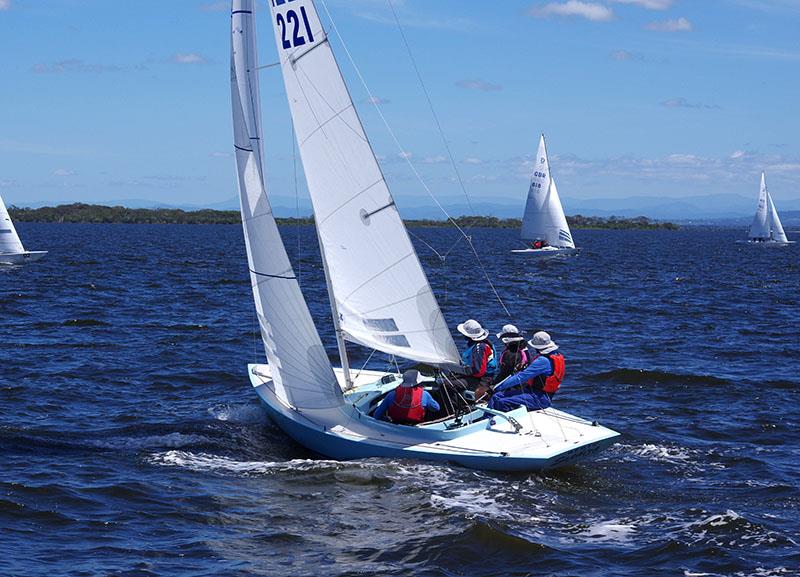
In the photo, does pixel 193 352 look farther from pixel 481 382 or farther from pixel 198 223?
pixel 198 223

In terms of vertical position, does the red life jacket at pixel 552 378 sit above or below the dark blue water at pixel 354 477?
above

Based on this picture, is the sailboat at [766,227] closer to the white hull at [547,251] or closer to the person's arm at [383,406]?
the white hull at [547,251]

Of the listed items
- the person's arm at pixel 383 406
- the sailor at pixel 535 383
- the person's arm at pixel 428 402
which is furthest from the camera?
the sailor at pixel 535 383

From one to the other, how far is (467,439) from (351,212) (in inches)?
133

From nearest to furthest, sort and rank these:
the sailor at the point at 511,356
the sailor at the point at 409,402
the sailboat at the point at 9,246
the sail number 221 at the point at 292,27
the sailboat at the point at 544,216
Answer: the sail number 221 at the point at 292,27
the sailor at the point at 409,402
the sailor at the point at 511,356
the sailboat at the point at 9,246
the sailboat at the point at 544,216

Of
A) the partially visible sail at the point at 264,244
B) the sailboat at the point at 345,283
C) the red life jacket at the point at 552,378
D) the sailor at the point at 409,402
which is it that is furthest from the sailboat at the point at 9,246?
the red life jacket at the point at 552,378

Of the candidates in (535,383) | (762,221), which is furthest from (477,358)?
(762,221)

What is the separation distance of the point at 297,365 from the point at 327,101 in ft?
12.3

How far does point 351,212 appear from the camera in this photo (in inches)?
535

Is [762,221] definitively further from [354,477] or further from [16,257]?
[354,477]

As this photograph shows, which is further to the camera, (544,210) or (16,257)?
(544,210)

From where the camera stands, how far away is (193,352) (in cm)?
2280

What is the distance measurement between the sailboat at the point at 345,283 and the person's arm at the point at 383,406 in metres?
0.24

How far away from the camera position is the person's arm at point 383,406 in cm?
1366
